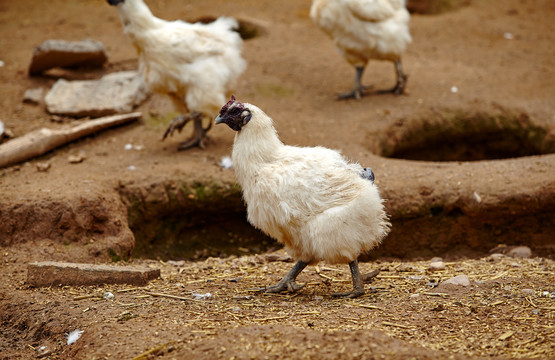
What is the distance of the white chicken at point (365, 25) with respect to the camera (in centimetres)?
871

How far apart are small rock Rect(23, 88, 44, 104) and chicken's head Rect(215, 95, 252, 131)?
17.2 feet

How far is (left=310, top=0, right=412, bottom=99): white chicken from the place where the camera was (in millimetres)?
8711

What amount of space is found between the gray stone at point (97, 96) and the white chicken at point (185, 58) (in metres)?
1.25

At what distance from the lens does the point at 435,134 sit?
9.00 metres

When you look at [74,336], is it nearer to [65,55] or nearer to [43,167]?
[43,167]

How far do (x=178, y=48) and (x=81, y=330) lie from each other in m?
4.03

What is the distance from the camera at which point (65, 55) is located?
31.1 feet

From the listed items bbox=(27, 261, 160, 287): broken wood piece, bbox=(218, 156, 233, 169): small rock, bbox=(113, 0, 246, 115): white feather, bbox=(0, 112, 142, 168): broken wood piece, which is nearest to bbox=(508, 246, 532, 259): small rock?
bbox=(218, 156, 233, 169): small rock

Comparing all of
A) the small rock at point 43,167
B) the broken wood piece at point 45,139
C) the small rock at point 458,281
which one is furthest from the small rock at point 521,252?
the small rock at point 43,167

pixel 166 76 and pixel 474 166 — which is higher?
pixel 166 76

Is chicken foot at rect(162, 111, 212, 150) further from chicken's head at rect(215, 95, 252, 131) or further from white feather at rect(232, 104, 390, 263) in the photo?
white feather at rect(232, 104, 390, 263)

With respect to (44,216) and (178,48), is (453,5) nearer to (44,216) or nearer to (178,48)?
(178,48)

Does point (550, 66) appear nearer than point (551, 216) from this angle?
No

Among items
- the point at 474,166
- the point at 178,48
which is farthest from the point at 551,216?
the point at 178,48
